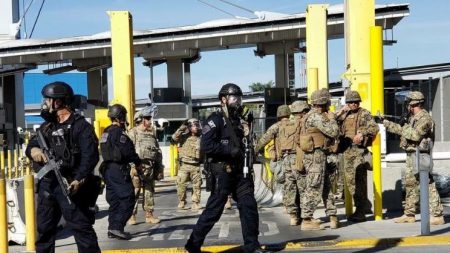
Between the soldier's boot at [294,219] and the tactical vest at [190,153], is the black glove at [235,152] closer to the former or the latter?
the soldier's boot at [294,219]

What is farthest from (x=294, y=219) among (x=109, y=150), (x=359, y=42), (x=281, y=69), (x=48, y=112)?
(x=281, y=69)

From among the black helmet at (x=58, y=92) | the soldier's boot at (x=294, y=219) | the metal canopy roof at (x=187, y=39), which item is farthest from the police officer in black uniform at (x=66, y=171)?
the metal canopy roof at (x=187, y=39)

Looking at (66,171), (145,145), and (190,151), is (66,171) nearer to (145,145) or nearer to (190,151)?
(145,145)

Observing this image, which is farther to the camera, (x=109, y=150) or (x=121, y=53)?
(x=121, y=53)

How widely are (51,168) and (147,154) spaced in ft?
17.1

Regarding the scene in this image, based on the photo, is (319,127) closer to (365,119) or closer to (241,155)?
(365,119)

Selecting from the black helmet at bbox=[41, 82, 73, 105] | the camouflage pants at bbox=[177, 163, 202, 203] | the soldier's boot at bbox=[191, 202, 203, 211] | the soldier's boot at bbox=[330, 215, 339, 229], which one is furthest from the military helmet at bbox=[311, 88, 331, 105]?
the soldier's boot at bbox=[191, 202, 203, 211]

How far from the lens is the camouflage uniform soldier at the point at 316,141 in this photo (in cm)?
986

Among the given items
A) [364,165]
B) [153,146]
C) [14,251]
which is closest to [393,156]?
[364,165]

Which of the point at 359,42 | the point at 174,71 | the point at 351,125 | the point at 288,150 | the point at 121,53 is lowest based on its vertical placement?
the point at 288,150

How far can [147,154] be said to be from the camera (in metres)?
12.1

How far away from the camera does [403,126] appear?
10461 millimetres

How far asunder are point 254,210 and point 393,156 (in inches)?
313

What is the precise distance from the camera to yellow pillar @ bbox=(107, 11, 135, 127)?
61.5ft
